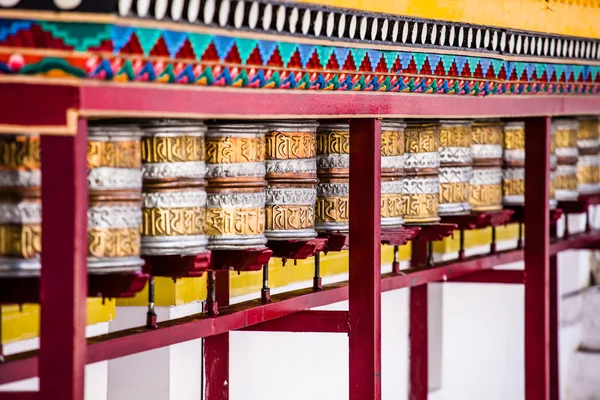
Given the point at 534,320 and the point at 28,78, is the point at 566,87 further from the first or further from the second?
the point at 28,78

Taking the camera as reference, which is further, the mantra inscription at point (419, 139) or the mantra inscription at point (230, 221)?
the mantra inscription at point (419, 139)

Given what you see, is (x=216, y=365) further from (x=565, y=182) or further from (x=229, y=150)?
(x=565, y=182)

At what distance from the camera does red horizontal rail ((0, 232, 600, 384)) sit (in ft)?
10.0

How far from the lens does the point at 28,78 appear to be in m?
2.53

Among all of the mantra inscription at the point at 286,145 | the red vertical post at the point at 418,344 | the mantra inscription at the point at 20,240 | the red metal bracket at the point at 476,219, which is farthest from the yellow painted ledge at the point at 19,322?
the red vertical post at the point at 418,344

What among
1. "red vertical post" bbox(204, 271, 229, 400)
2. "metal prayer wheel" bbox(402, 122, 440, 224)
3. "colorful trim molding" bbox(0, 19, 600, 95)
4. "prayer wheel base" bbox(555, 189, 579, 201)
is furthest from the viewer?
"prayer wheel base" bbox(555, 189, 579, 201)

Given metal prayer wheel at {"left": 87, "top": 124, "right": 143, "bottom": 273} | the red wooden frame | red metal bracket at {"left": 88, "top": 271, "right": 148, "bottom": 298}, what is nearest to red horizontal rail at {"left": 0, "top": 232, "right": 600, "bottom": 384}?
the red wooden frame

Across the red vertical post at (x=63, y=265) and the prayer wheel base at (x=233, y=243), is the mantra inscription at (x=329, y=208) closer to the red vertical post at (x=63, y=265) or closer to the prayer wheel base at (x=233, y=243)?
the prayer wheel base at (x=233, y=243)

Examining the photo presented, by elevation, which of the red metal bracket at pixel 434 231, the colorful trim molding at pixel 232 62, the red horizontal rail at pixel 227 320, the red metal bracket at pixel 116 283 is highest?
the colorful trim molding at pixel 232 62

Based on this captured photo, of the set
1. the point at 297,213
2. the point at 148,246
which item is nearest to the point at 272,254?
→ the point at 297,213

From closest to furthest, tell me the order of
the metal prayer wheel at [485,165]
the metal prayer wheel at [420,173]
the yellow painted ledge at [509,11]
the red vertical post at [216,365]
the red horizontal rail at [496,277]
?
the yellow painted ledge at [509,11] → the red vertical post at [216,365] → the metal prayer wheel at [420,173] → the metal prayer wheel at [485,165] → the red horizontal rail at [496,277]

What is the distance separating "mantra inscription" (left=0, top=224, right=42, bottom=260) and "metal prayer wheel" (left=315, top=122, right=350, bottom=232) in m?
1.53

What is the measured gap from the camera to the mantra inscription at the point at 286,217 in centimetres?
385

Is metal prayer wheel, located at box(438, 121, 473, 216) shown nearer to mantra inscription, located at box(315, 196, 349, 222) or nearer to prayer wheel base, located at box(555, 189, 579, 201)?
mantra inscription, located at box(315, 196, 349, 222)
